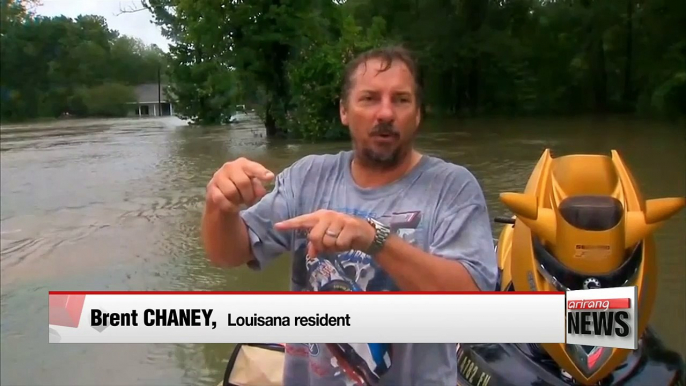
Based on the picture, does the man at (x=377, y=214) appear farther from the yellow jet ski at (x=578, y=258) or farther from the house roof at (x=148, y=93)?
the house roof at (x=148, y=93)

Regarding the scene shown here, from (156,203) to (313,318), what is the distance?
1.06 m

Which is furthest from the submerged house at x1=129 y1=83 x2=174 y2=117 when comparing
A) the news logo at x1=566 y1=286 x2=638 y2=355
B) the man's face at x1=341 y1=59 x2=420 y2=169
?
the news logo at x1=566 y1=286 x2=638 y2=355

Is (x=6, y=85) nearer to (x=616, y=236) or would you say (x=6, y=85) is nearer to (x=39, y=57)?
(x=39, y=57)

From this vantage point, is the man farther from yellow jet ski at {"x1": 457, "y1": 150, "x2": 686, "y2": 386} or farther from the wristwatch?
yellow jet ski at {"x1": 457, "y1": 150, "x2": 686, "y2": 386}

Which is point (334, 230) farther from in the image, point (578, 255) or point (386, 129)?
point (578, 255)

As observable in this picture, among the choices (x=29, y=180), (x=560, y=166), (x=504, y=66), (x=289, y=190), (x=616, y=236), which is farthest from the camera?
(x=29, y=180)

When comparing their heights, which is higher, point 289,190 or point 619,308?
point 289,190

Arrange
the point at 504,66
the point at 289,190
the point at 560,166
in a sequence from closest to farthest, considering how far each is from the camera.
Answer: the point at 289,190, the point at 560,166, the point at 504,66

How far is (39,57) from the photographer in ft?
5.48

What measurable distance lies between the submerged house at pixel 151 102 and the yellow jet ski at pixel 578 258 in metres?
0.54

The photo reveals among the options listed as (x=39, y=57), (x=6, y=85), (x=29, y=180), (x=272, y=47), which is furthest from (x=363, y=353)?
(x=29, y=180)

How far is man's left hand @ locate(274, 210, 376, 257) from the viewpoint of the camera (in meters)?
0.94

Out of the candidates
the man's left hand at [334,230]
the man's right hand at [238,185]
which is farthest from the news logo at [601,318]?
the man's right hand at [238,185]

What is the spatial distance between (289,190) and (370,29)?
0.45 meters
